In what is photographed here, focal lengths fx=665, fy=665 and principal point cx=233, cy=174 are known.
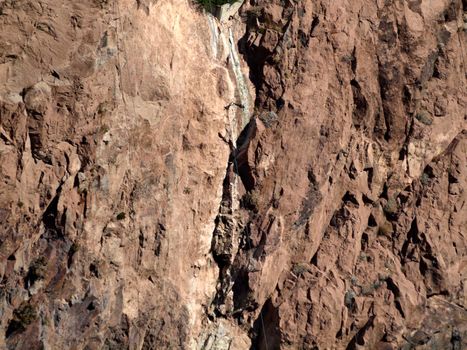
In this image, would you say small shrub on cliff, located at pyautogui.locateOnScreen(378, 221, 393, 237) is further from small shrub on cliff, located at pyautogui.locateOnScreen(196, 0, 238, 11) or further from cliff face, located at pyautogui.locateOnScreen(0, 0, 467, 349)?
small shrub on cliff, located at pyautogui.locateOnScreen(196, 0, 238, 11)

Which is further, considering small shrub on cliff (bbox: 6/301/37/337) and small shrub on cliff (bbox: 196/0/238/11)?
small shrub on cliff (bbox: 196/0/238/11)

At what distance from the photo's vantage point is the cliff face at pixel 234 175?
528 inches

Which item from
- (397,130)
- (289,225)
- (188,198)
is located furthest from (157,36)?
(397,130)

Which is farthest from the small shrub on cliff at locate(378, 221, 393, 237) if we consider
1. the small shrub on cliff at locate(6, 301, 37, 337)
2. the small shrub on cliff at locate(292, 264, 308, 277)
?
the small shrub on cliff at locate(6, 301, 37, 337)

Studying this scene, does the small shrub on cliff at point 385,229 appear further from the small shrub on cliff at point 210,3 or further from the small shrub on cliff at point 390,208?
the small shrub on cliff at point 210,3

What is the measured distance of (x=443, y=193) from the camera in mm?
18672

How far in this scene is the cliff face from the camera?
528 inches

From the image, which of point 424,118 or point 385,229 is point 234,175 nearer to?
point 385,229

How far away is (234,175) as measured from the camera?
Answer: 55.9ft

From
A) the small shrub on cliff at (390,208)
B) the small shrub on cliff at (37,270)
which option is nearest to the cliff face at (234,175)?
the small shrub on cliff at (37,270)

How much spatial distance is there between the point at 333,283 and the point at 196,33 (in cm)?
730

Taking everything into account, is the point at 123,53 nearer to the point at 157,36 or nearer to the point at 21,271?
the point at 157,36

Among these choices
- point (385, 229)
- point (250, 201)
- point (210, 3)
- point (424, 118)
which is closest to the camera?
point (250, 201)

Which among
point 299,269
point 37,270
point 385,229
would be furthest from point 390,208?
point 37,270
